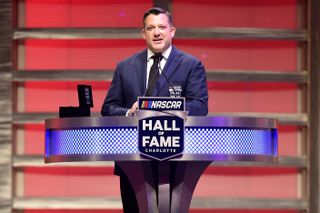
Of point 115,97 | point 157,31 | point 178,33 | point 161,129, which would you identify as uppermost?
point 178,33

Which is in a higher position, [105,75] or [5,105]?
[105,75]

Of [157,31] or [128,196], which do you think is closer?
[157,31]

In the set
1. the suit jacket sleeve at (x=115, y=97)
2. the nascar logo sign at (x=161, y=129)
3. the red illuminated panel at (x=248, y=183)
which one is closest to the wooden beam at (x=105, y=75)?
the red illuminated panel at (x=248, y=183)

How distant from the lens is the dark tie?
3.49 metres

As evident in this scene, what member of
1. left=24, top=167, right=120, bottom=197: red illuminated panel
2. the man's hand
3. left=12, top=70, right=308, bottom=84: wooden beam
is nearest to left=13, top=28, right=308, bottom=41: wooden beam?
left=12, top=70, right=308, bottom=84: wooden beam

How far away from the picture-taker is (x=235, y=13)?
19.1 feet

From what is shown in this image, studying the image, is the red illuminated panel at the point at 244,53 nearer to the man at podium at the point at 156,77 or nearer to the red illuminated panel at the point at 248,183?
the red illuminated panel at the point at 248,183

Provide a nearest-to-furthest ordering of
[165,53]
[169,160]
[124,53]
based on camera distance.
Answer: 1. [169,160]
2. [165,53]
3. [124,53]

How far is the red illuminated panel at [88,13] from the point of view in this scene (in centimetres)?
581

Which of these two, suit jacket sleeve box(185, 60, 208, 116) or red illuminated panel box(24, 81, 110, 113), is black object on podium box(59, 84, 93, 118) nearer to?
suit jacket sleeve box(185, 60, 208, 116)

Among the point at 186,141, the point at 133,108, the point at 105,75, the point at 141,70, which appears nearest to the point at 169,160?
the point at 186,141

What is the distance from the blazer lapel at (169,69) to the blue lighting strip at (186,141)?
1.54ft

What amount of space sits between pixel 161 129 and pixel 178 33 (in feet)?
9.12

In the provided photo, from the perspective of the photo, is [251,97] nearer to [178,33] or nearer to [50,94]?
[178,33]
